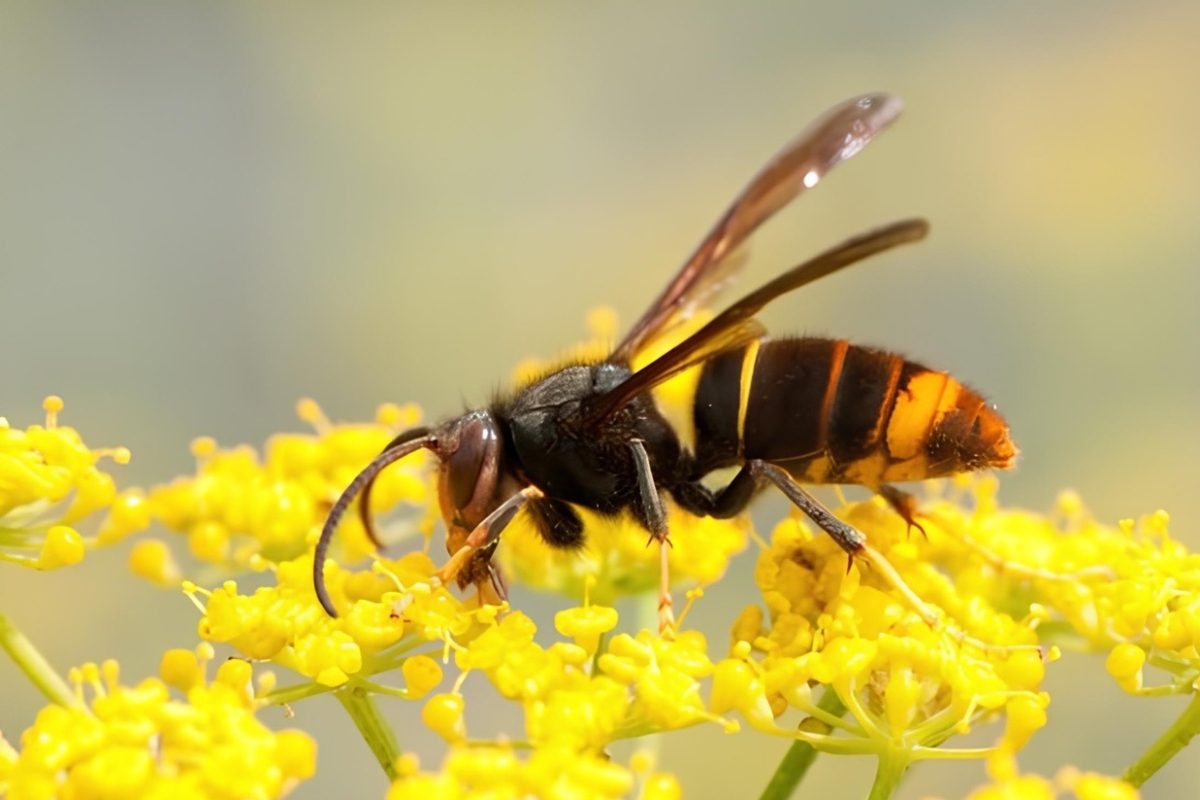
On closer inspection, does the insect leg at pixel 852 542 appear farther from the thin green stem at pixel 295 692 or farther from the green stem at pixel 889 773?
the thin green stem at pixel 295 692

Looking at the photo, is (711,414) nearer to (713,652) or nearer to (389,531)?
(389,531)

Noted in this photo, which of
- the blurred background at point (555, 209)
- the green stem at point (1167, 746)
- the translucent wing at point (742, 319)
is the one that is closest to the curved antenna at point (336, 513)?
the translucent wing at point (742, 319)

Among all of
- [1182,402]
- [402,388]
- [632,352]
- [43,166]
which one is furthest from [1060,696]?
[43,166]

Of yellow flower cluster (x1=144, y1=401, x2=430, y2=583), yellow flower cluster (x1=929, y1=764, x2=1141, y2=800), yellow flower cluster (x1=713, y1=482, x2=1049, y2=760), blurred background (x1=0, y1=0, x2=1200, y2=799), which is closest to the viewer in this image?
yellow flower cluster (x1=929, y1=764, x2=1141, y2=800)

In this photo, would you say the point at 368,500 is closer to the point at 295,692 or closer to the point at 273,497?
the point at 273,497

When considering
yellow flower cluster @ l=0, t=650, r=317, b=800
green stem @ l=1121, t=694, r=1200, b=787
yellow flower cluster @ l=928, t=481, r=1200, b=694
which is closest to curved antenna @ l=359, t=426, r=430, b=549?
yellow flower cluster @ l=0, t=650, r=317, b=800

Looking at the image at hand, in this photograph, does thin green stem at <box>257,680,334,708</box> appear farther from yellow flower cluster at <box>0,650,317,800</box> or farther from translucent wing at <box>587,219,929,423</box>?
translucent wing at <box>587,219,929,423</box>
